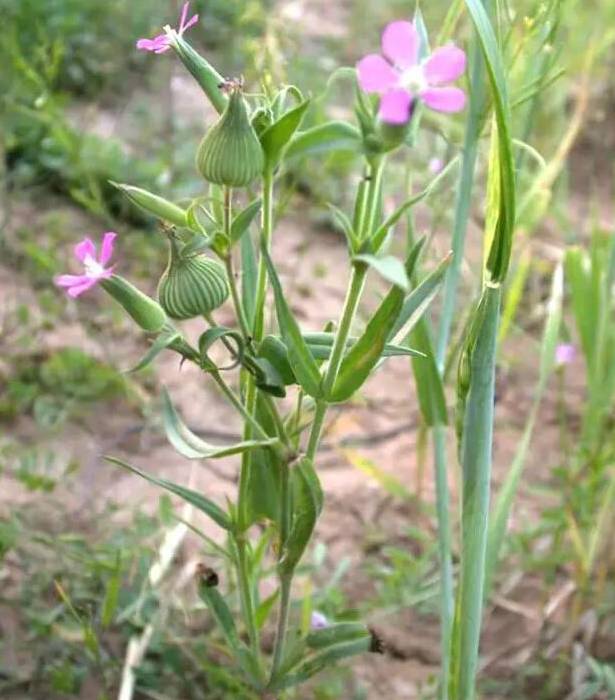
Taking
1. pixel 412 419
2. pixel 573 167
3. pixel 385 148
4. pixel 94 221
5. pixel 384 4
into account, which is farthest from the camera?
pixel 384 4

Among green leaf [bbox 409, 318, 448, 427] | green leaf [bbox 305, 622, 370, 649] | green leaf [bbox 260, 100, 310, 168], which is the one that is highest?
green leaf [bbox 409, 318, 448, 427]

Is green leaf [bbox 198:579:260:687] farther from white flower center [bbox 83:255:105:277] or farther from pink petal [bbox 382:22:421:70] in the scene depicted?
pink petal [bbox 382:22:421:70]

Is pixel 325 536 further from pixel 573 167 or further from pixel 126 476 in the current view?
pixel 573 167

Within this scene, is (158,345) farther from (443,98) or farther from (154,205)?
(443,98)

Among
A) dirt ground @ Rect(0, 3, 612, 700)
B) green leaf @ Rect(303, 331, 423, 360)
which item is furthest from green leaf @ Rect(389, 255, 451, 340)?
dirt ground @ Rect(0, 3, 612, 700)

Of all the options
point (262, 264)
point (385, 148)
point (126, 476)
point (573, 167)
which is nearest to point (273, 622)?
point (126, 476)

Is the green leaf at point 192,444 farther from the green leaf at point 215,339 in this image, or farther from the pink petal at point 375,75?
the pink petal at point 375,75
